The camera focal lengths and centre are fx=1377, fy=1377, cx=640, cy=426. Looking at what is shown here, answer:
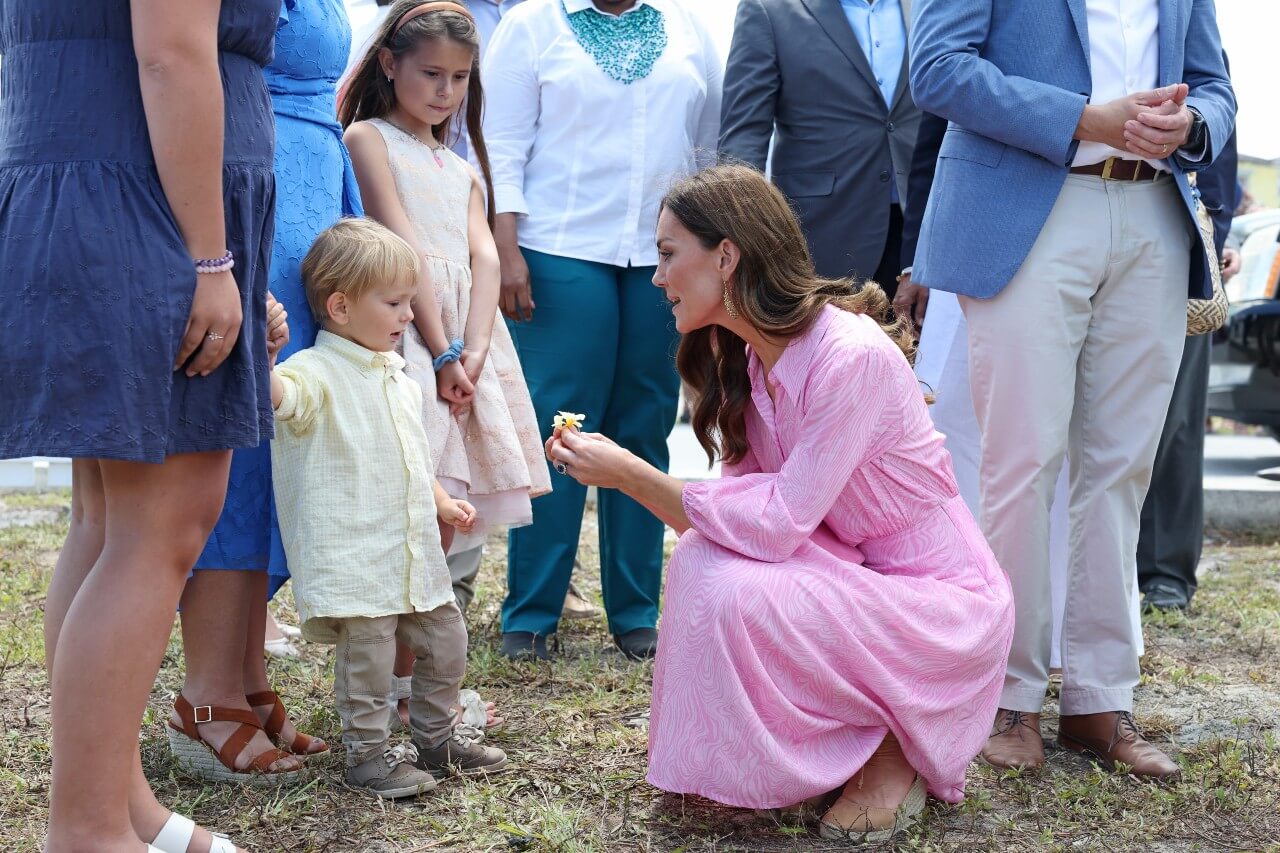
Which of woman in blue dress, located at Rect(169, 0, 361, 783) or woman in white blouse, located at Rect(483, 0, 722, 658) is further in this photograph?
woman in white blouse, located at Rect(483, 0, 722, 658)

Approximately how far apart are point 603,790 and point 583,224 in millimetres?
1723

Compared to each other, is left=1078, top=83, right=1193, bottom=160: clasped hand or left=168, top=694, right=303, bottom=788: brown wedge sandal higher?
left=1078, top=83, right=1193, bottom=160: clasped hand

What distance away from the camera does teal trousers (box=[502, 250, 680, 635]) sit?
393 centimetres

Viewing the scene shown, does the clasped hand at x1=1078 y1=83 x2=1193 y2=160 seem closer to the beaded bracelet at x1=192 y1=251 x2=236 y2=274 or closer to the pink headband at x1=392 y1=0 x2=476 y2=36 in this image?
the pink headband at x1=392 y1=0 x2=476 y2=36

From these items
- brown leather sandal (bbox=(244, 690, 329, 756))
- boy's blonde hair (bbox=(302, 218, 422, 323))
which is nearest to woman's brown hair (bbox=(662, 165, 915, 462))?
boy's blonde hair (bbox=(302, 218, 422, 323))

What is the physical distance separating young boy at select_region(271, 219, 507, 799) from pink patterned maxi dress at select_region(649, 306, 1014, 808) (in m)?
0.52

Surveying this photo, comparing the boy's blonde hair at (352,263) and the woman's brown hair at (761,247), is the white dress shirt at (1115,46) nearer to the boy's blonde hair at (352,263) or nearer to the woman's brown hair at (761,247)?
the woman's brown hair at (761,247)

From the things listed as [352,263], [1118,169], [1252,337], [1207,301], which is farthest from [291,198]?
[1252,337]

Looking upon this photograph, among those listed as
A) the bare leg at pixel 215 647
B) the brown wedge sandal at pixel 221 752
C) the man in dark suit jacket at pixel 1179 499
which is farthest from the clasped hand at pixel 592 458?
the man in dark suit jacket at pixel 1179 499

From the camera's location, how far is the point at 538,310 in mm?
3967

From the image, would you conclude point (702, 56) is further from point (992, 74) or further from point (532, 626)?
point (532, 626)

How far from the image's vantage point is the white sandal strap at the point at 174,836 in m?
2.25

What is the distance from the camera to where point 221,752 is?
9.32 feet

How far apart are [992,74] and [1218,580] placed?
287cm
